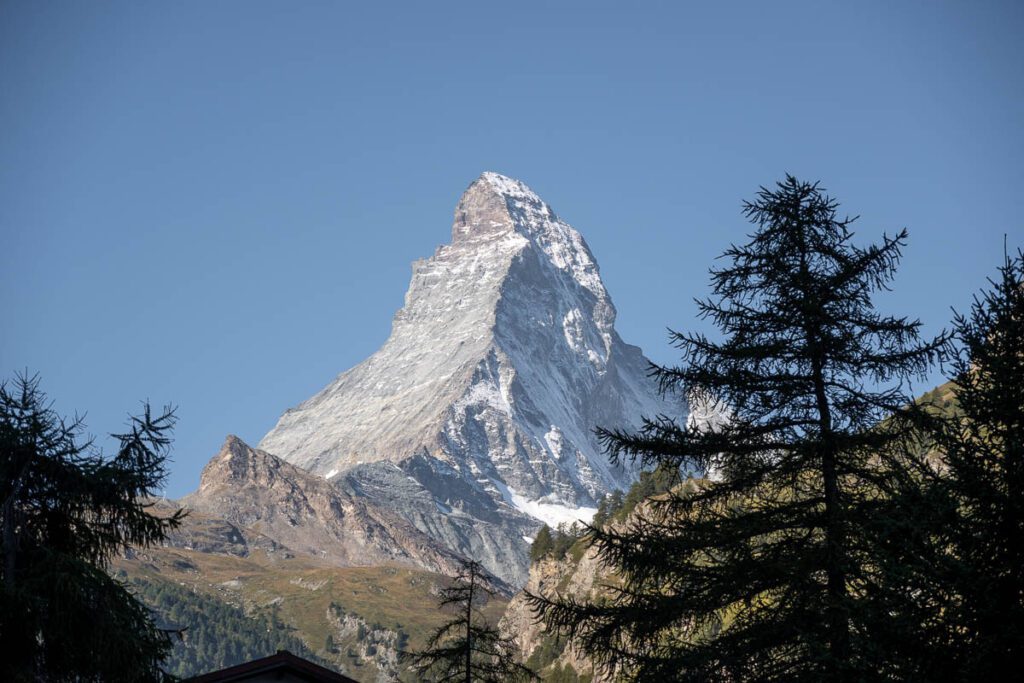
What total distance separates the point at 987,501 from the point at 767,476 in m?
6.41

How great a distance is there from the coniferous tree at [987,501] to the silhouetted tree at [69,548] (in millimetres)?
12686

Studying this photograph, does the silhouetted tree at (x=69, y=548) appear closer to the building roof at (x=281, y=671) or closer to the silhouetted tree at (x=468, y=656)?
the building roof at (x=281, y=671)

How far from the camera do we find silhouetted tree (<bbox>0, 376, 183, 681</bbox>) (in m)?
19.6

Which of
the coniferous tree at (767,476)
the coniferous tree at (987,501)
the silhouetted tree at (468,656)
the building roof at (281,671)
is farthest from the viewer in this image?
the silhouetted tree at (468,656)

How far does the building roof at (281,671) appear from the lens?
25.8 metres

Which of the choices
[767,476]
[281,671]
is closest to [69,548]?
[281,671]

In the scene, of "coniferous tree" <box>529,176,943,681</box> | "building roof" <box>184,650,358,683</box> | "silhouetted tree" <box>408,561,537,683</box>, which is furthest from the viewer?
"silhouetted tree" <box>408,561,537,683</box>

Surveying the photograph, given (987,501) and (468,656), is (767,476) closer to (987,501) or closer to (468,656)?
(987,501)

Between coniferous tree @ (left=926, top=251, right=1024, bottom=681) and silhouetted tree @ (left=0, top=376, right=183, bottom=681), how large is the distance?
1269cm

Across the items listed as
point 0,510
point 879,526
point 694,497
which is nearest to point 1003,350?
point 879,526

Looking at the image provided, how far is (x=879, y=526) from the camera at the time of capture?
17656 mm

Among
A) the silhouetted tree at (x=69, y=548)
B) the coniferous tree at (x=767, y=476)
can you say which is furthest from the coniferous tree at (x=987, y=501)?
the silhouetted tree at (x=69, y=548)

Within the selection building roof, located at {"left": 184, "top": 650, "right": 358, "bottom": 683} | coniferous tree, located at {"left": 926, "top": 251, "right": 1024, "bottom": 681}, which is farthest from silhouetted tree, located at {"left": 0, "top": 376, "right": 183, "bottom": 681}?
coniferous tree, located at {"left": 926, "top": 251, "right": 1024, "bottom": 681}

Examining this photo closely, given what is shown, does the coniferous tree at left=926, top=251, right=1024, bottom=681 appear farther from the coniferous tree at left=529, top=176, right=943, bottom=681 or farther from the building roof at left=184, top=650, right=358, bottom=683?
the building roof at left=184, top=650, right=358, bottom=683
